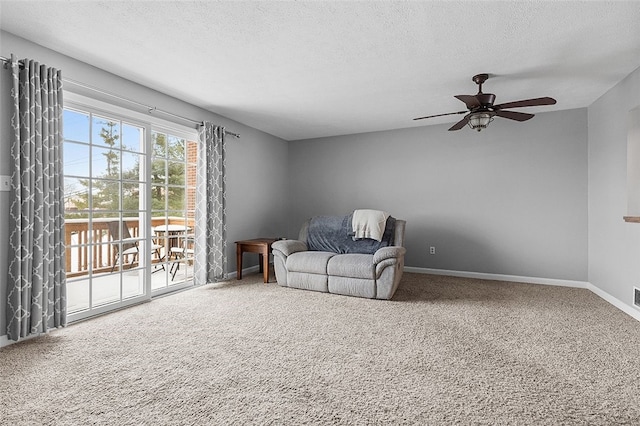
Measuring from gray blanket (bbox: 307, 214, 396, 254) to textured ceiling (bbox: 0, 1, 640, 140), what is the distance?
1.75m

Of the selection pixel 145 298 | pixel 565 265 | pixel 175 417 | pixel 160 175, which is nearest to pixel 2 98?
pixel 160 175

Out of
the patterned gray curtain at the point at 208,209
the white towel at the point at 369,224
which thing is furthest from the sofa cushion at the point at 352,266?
the patterned gray curtain at the point at 208,209

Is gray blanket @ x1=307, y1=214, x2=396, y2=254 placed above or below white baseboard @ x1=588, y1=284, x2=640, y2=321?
above

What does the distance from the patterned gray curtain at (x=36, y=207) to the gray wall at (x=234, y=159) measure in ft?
0.23

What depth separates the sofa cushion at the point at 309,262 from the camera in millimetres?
4086

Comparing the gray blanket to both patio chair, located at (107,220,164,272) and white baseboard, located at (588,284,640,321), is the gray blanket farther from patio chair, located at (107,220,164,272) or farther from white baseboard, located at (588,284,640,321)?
white baseboard, located at (588,284,640,321)

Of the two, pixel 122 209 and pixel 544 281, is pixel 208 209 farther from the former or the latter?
pixel 544 281

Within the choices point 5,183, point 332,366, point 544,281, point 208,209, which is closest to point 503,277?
point 544,281

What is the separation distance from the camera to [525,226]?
4.68 metres

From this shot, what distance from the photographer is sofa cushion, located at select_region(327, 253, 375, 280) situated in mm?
3785

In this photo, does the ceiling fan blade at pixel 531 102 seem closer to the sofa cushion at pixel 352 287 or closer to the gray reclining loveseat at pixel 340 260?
the gray reclining loveseat at pixel 340 260

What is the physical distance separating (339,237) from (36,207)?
3.39 meters

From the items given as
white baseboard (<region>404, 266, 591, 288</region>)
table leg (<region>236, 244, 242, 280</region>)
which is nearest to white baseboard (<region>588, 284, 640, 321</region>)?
white baseboard (<region>404, 266, 591, 288</region>)

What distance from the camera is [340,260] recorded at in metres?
3.99
